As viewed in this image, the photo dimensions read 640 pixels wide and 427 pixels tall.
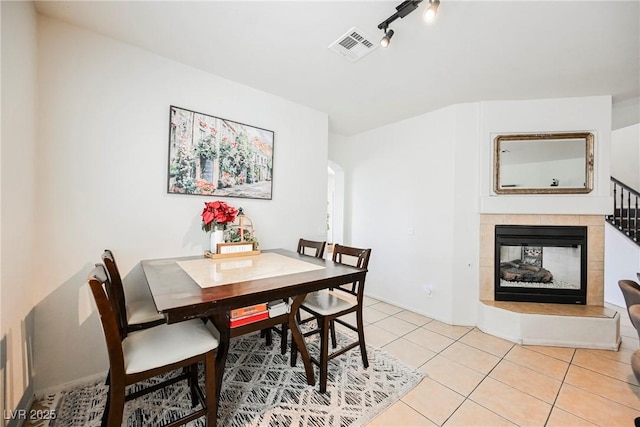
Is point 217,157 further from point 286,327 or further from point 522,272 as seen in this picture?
point 522,272

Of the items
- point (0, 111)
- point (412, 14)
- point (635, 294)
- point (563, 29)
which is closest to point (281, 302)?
point (0, 111)

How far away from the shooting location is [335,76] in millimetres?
2498

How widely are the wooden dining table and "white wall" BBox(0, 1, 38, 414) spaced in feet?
2.04

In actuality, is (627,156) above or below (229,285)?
above

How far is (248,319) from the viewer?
60.0 inches

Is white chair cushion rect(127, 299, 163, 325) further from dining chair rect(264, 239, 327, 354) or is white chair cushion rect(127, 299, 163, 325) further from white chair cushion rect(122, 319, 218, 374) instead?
dining chair rect(264, 239, 327, 354)

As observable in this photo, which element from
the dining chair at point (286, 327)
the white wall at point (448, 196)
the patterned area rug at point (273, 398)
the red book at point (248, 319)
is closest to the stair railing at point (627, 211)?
the white wall at point (448, 196)

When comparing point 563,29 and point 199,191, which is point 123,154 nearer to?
point 199,191

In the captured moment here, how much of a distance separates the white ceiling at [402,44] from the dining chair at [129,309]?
5.50 ft

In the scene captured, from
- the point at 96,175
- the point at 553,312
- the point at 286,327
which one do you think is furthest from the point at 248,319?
the point at 553,312

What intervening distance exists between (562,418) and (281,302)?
197 centimetres

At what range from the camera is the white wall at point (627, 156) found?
474 centimetres

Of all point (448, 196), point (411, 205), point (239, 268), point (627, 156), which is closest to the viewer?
point (239, 268)

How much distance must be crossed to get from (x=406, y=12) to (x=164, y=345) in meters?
2.41
